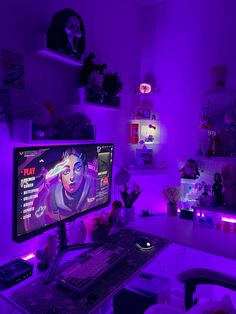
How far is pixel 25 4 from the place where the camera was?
1.36 metres

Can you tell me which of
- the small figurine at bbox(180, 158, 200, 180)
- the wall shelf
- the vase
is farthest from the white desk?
the wall shelf

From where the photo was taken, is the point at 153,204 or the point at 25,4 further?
the point at 153,204

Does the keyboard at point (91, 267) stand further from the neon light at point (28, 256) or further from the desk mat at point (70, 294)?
the neon light at point (28, 256)

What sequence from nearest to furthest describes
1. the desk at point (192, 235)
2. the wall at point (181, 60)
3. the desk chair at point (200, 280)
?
1. the desk chair at point (200, 280)
2. the desk at point (192, 235)
3. the wall at point (181, 60)

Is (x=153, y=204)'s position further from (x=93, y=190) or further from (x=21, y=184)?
(x=21, y=184)

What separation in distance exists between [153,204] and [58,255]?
1271 mm

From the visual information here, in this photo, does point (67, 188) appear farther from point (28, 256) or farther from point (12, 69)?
point (12, 69)

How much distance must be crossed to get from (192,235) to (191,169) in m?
0.61

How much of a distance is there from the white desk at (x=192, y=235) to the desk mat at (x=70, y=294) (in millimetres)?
414

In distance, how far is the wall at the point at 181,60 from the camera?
2062 mm

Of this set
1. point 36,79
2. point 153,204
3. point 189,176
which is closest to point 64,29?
point 36,79

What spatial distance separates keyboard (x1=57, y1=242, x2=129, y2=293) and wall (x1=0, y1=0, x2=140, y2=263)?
1.33 feet

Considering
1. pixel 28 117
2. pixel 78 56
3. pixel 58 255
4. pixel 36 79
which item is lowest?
pixel 58 255

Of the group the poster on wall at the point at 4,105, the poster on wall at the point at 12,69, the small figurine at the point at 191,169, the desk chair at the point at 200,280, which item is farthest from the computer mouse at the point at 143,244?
the poster on wall at the point at 12,69
